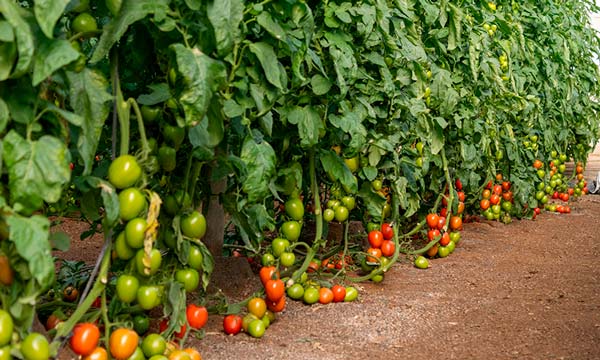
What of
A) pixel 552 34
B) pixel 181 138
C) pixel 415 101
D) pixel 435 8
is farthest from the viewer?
pixel 552 34

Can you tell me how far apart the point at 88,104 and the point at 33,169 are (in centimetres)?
27

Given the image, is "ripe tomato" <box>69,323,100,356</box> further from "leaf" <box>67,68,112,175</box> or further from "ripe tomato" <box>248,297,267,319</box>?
"ripe tomato" <box>248,297,267,319</box>

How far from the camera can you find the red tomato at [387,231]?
358 centimetres

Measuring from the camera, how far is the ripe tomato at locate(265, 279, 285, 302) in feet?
8.89

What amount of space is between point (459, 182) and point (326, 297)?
1.68 metres

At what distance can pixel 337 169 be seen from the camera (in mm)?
2930

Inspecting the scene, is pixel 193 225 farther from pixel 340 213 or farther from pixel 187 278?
pixel 340 213

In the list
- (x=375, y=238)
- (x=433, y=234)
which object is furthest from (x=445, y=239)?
(x=375, y=238)

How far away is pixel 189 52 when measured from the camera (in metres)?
1.90

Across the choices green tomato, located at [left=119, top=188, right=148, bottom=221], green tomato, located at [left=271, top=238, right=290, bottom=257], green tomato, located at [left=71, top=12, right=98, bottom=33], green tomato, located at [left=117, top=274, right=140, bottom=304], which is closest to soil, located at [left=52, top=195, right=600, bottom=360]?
green tomato, located at [left=271, top=238, right=290, bottom=257]

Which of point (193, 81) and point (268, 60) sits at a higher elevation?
point (193, 81)

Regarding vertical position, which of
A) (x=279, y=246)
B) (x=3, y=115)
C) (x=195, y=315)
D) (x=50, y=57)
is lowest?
(x=279, y=246)

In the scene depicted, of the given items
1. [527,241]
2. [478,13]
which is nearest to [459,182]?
[527,241]

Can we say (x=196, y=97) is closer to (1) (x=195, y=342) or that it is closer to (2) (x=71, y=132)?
(2) (x=71, y=132)
